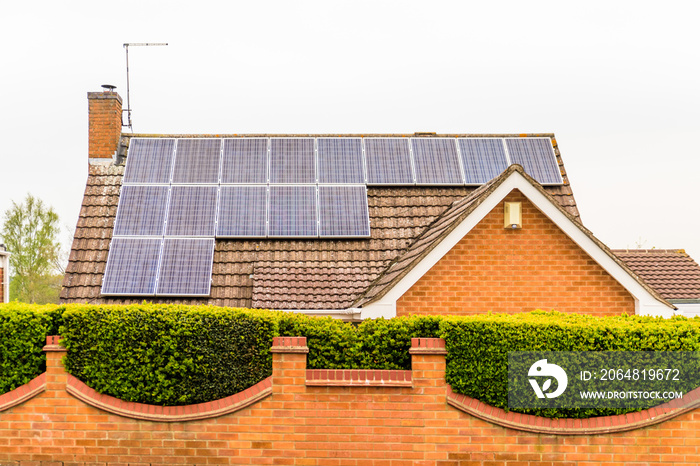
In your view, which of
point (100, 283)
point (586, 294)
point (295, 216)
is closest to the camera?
point (586, 294)

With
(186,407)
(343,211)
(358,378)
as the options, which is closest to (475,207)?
(343,211)

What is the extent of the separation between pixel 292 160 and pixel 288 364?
8.89 meters

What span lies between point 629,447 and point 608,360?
119cm

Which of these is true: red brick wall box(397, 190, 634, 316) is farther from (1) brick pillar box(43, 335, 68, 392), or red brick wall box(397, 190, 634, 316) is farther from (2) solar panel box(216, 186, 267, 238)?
(1) brick pillar box(43, 335, 68, 392)

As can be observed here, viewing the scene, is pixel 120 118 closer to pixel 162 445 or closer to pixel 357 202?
pixel 357 202

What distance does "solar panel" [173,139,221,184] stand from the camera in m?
15.7

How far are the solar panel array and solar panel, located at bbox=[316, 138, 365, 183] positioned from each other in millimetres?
27

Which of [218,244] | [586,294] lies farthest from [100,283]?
[586,294]

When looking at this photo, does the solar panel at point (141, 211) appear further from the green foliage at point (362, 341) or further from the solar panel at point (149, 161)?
the green foliage at point (362, 341)

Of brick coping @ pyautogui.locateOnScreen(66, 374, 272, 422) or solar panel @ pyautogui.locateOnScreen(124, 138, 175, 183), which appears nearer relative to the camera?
brick coping @ pyautogui.locateOnScreen(66, 374, 272, 422)

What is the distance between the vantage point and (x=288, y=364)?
8398mm

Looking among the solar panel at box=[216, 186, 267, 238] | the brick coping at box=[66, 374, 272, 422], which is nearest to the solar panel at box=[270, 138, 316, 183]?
the solar panel at box=[216, 186, 267, 238]

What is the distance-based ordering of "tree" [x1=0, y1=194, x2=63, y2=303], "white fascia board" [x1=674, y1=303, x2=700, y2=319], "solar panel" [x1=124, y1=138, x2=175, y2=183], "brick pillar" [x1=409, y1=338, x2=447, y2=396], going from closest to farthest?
"brick pillar" [x1=409, y1=338, x2=447, y2=396] → "white fascia board" [x1=674, y1=303, x2=700, y2=319] → "solar panel" [x1=124, y1=138, x2=175, y2=183] → "tree" [x1=0, y1=194, x2=63, y2=303]

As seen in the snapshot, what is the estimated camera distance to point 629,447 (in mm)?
8242
